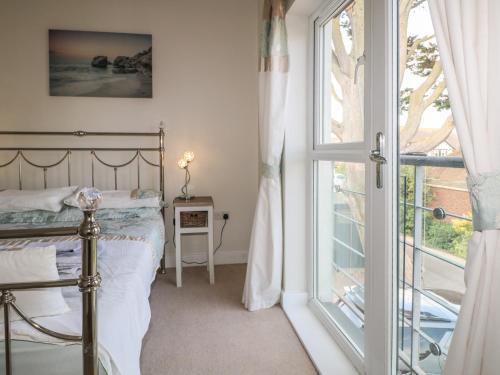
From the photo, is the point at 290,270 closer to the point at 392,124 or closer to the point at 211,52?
the point at 392,124

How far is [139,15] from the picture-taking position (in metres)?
3.07

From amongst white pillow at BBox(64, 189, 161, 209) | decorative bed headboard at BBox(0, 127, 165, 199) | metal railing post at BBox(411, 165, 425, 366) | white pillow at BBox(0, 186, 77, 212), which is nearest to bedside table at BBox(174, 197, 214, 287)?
white pillow at BBox(64, 189, 161, 209)

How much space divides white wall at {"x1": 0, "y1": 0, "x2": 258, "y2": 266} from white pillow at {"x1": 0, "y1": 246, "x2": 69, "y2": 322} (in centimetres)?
218

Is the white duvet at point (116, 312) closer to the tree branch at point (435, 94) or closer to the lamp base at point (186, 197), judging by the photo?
the lamp base at point (186, 197)

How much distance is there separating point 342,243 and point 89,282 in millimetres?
1494

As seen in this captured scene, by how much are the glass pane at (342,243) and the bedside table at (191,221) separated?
0.91m

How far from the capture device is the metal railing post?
47.6 inches

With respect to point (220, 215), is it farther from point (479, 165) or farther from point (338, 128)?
point (479, 165)

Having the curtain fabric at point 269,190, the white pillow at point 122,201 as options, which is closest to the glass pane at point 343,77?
the curtain fabric at point 269,190

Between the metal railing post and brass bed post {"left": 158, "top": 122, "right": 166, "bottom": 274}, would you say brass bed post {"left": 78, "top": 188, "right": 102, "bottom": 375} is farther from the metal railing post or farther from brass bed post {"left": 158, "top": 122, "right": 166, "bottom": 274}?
brass bed post {"left": 158, "top": 122, "right": 166, "bottom": 274}

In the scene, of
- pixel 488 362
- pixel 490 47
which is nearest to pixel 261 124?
pixel 490 47

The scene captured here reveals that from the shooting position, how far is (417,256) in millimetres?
1253

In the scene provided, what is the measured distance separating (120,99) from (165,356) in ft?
7.49

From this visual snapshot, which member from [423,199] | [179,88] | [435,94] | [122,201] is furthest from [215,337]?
[179,88]
